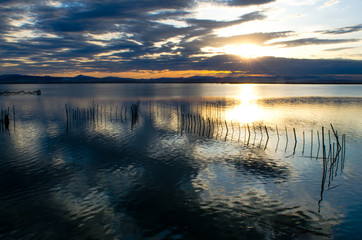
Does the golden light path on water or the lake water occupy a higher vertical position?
the golden light path on water

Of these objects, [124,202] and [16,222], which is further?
[124,202]


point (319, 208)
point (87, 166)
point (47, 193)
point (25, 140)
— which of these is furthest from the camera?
point (25, 140)

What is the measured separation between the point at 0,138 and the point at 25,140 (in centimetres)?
334

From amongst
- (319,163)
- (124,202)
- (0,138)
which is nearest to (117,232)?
(124,202)

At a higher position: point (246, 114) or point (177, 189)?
point (246, 114)

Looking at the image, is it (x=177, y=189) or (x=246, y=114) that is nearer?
(x=177, y=189)

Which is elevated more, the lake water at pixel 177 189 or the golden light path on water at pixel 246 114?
the golden light path on water at pixel 246 114

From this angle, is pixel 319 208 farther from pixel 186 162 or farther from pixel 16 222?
pixel 16 222

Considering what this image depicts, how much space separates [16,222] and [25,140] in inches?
663

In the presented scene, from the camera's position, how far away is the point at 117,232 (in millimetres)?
9453

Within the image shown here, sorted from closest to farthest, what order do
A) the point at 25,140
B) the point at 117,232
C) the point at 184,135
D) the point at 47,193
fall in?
the point at 117,232
the point at 47,193
the point at 25,140
the point at 184,135

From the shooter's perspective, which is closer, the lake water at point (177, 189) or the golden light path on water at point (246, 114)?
the lake water at point (177, 189)

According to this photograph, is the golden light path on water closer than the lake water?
No

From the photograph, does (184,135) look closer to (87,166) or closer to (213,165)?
(213,165)
